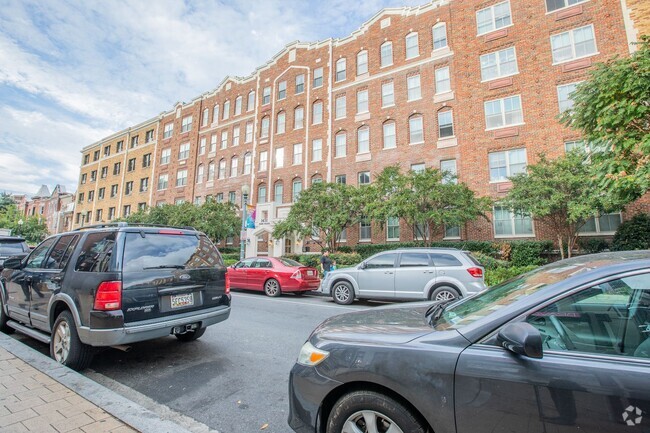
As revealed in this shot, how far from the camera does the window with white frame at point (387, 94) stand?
881 inches

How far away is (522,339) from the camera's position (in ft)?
5.39

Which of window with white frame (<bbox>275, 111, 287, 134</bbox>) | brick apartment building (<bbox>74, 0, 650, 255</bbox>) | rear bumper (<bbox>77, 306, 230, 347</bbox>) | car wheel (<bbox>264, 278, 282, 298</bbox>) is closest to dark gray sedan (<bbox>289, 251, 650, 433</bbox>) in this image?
rear bumper (<bbox>77, 306, 230, 347</bbox>)

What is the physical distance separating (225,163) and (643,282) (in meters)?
31.5

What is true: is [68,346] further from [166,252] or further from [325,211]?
[325,211]

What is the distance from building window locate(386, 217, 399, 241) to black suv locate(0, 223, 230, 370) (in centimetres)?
1627

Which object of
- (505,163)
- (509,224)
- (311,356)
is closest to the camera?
(311,356)

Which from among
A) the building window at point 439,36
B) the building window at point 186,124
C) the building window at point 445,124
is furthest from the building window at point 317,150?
the building window at point 186,124

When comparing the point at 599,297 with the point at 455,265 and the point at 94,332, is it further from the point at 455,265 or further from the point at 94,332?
the point at 455,265

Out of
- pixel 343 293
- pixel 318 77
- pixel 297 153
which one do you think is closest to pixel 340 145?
pixel 297 153

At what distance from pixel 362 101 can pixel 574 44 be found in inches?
494

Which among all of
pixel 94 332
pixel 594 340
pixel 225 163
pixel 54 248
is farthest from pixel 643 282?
pixel 225 163

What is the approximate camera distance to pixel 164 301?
415cm

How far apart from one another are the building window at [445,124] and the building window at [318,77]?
1064 centimetres

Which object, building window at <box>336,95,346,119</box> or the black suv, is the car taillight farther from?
building window at <box>336,95,346,119</box>
